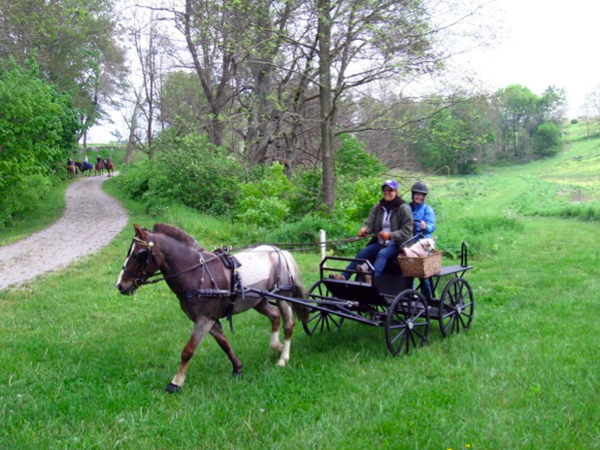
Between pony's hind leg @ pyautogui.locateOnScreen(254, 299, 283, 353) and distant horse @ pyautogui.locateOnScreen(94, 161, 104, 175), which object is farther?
distant horse @ pyautogui.locateOnScreen(94, 161, 104, 175)

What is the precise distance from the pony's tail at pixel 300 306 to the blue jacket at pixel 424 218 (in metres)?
1.82

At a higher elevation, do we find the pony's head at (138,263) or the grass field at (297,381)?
the pony's head at (138,263)

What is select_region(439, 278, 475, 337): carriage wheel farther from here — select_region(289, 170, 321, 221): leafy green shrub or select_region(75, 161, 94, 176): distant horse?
select_region(75, 161, 94, 176): distant horse

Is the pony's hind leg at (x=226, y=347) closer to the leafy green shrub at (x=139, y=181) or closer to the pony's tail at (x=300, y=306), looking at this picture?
the pony's tail at (x=300, y=306)

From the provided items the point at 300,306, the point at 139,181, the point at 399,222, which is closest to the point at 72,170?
the point at 139,181

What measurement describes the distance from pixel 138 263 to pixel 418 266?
3339 millimetres

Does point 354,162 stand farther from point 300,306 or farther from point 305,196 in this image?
point 300,306

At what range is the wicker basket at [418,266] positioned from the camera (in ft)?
20.7

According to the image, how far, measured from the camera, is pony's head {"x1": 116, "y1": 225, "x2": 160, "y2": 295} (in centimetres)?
505

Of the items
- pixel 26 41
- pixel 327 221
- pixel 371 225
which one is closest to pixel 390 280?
pixel 371 225

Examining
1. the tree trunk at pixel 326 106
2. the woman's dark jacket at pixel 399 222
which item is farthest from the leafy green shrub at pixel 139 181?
the woman's dark jacket at pixel 399 222

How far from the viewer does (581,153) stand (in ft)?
177

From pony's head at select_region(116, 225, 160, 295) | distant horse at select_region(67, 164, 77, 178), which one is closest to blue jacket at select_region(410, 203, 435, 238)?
pony's head at select_region(116, 225, 160, 295)

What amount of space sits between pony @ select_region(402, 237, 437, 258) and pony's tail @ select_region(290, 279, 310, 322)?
1397 millimetres
